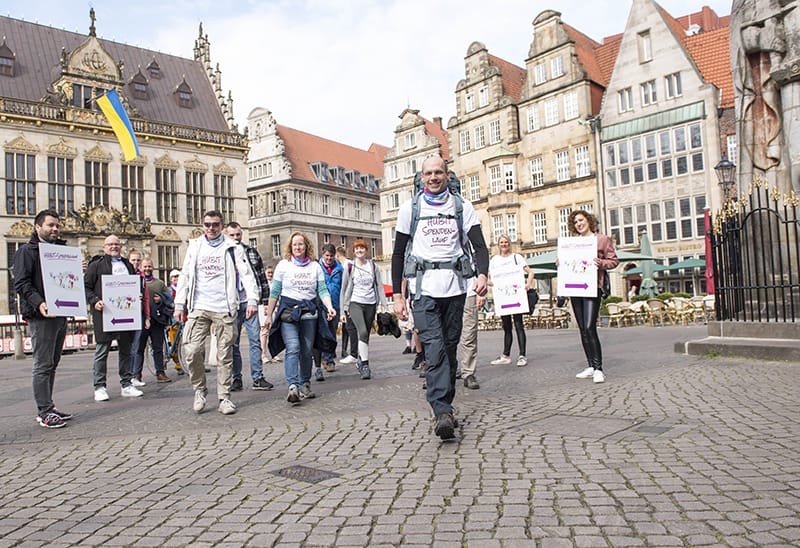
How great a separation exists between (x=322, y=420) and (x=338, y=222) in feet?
189

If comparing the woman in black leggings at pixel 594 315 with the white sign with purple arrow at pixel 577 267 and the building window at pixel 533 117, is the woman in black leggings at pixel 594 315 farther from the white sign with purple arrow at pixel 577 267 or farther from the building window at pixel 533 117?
the building window at pixel 533 117

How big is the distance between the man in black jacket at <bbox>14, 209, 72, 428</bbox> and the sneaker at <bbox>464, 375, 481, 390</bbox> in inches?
168

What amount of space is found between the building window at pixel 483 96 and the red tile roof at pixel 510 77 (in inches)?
45.1

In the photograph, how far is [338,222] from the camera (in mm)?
63438

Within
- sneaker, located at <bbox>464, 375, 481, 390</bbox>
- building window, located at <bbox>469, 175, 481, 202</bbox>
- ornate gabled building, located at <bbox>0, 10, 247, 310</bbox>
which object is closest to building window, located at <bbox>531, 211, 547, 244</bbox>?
building window, located at <bbox>469, 175, 481, 202</bbox>

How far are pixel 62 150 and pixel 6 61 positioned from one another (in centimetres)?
580

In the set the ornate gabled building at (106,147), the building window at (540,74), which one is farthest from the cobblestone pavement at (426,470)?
the building window at (540,74)

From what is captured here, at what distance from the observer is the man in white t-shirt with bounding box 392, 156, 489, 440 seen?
207 inches

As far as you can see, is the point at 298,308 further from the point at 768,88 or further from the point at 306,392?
the point at 768,88

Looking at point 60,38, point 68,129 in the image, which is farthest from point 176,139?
point 60,38

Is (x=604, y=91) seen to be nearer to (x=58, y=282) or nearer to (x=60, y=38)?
(x=60, y=38)

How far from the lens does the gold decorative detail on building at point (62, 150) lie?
36.7m

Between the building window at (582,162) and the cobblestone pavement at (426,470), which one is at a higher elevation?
the building window at (582,162)

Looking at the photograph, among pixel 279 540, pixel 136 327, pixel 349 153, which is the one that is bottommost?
pixel 279 540
